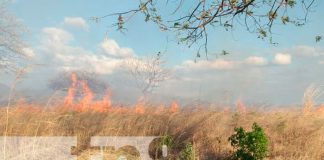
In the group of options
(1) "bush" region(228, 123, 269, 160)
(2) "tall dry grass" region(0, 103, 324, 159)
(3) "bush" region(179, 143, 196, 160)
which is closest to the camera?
(1) "bush" region(228, 123, 269, 160)

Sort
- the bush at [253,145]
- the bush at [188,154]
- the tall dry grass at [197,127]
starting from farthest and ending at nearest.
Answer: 1. the tall dry grass at [197,127]
2. the bush at [188,154]
3. the bush at [253,145]

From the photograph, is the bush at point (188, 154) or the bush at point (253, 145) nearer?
the bush at point (253, 145)

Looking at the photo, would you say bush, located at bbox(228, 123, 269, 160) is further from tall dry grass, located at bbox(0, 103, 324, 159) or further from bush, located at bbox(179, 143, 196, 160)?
bush, located at bbox(179, 143, 196, 160)

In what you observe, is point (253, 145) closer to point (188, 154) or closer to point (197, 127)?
point (188, 154)

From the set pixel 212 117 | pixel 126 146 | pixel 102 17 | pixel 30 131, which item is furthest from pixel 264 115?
pixel 102 17

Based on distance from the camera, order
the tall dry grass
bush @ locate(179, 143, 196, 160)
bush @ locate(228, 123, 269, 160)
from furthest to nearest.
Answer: the tall dry grass < bush @ locate(179, 143, 196, 160) < bush @ locate(228, 123, 269, 160)

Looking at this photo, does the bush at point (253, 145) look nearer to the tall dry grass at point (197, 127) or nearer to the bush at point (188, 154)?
the tall dry grass at point (197, 127)

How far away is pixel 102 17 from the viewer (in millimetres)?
6586

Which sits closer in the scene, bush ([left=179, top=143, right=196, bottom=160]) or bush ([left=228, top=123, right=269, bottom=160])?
bush ([left=228, top=123, right=269, bottom=160])

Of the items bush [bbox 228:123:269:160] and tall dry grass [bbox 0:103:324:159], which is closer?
bush [bbox 228:123:269:160]

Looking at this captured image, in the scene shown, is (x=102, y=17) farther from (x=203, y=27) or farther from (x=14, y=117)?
(x=14, y=117)

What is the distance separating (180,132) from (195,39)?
489cm

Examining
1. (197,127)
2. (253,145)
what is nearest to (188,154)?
(253,145)

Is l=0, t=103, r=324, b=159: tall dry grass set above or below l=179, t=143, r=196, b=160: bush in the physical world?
→ above
